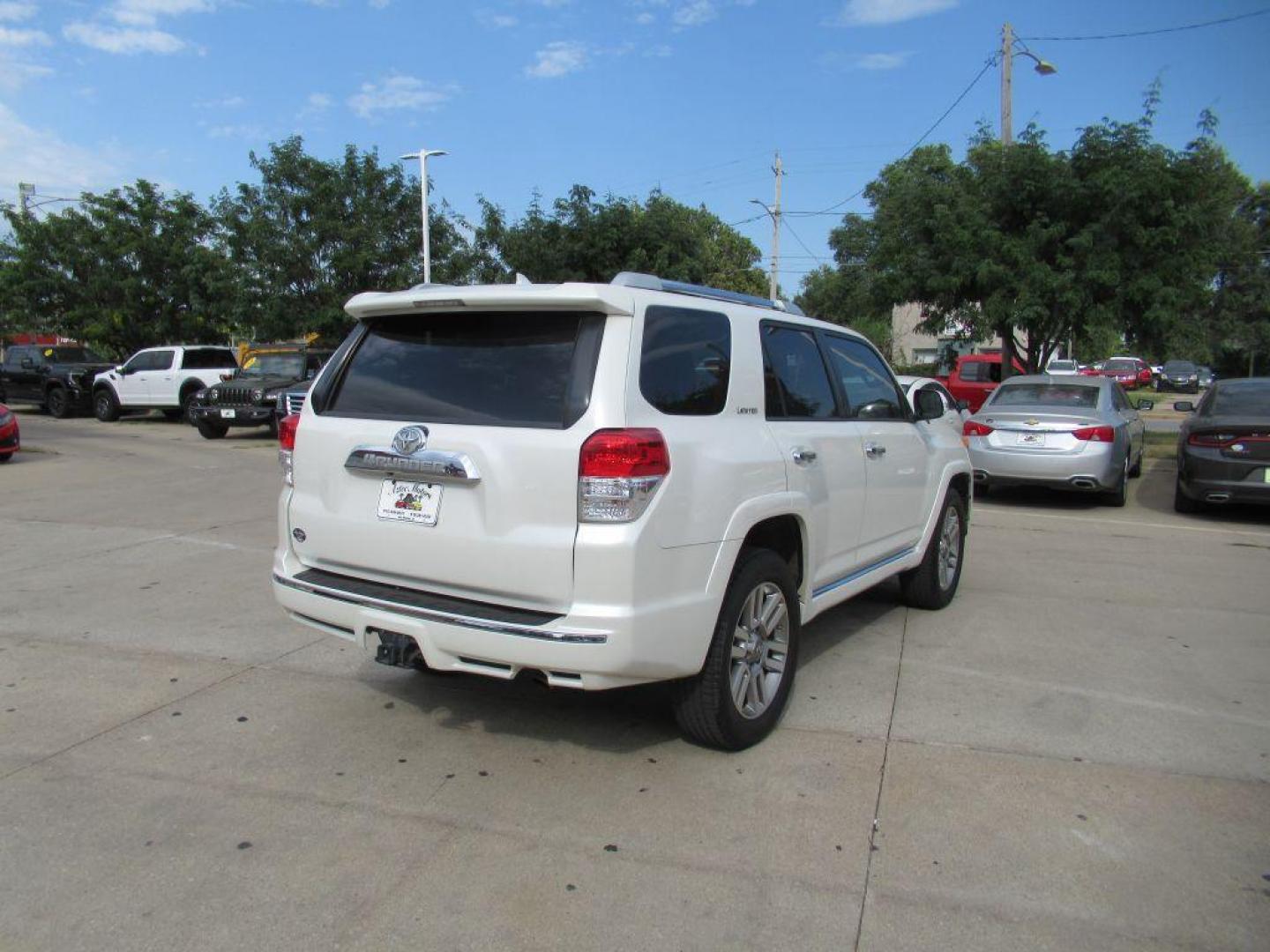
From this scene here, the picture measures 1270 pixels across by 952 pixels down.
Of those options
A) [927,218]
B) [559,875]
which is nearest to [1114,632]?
[559,875]

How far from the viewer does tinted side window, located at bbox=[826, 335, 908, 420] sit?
16.5 feet

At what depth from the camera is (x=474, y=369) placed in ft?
11.9

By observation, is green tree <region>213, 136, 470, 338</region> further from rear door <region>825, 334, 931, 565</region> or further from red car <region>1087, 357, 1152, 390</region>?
red car <region>1087, 357, 1152, 390</region>

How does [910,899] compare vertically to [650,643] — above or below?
below

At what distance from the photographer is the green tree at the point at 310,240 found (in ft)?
77.2

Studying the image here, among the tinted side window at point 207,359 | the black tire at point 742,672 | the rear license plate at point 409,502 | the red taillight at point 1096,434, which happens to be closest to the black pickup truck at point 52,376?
the tinted side window at point 207,359

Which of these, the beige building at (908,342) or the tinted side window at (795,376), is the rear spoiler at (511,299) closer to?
the tinted side window at (795,376)

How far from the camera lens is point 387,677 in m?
4.80

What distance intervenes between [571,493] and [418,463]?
0.65 metres

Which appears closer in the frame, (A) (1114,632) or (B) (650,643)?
(B) (650,643)

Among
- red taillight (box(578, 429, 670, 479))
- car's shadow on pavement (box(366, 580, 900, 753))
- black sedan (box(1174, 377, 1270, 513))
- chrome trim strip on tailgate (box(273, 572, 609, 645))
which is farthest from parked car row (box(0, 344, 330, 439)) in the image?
red taillight (box(578, 429, 670, 479))

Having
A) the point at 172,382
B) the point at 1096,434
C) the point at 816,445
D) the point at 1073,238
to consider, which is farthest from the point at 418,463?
the point at 172,382

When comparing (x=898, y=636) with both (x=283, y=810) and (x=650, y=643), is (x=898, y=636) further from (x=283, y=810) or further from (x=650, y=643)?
(x=283, y=810)

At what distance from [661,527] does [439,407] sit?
100 centimetres
